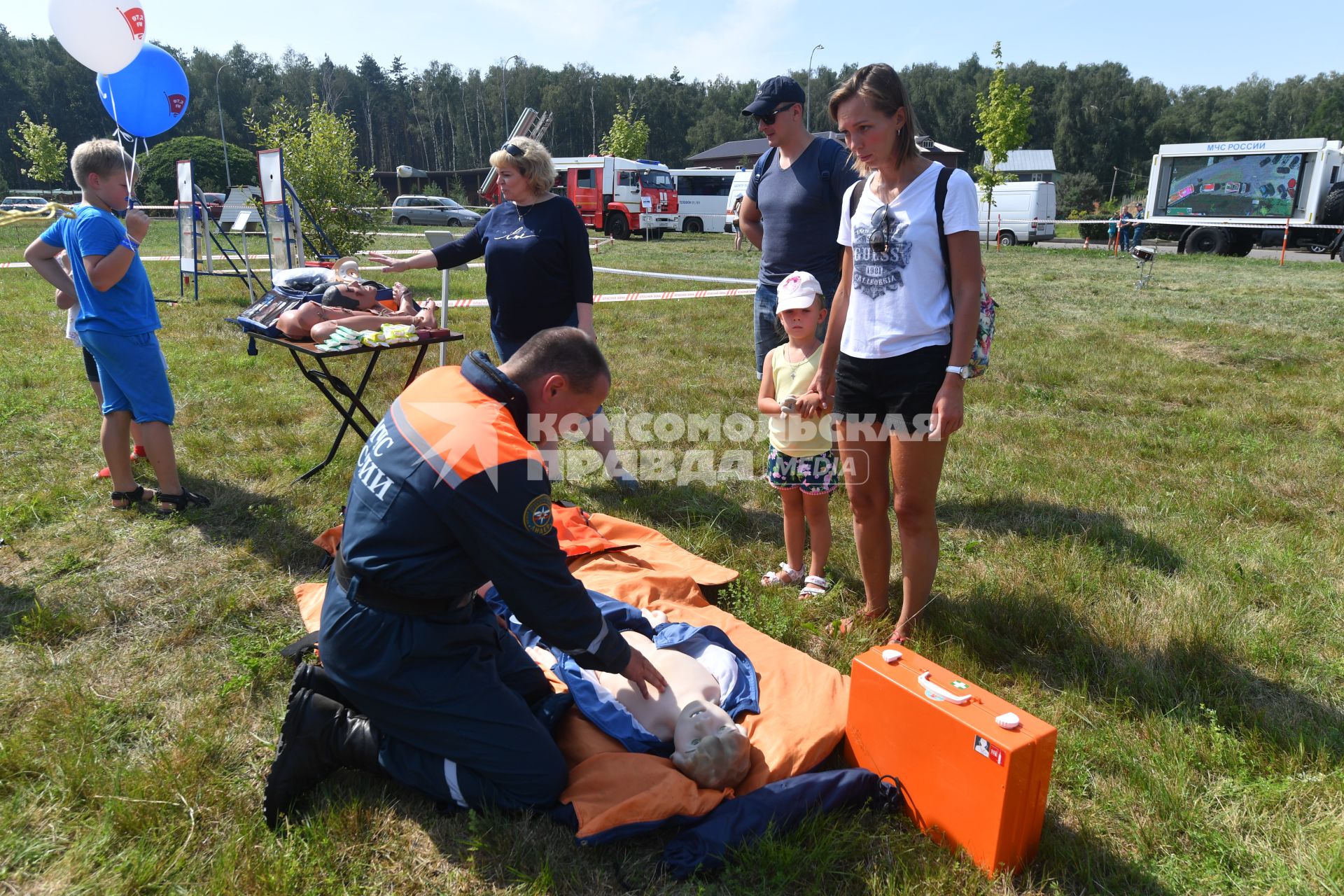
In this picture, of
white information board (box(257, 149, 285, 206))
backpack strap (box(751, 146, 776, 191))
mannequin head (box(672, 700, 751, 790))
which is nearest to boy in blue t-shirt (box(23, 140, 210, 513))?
backpack strap (box(751, 146, 776, 191))

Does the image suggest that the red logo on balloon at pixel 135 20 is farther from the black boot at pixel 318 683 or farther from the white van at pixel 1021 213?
the white van at pixel 1021 213

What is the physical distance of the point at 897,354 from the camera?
9.29 feet

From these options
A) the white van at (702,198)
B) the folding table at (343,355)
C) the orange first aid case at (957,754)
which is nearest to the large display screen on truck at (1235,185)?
the white van at (702,198)

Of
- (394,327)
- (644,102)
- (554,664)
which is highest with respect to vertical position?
(644,102)

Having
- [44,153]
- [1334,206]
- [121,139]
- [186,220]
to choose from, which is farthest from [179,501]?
[44,153]

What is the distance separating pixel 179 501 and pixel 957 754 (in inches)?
167

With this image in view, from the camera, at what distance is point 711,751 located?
2.34 m

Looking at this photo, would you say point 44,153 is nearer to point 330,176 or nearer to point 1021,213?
point 330,176

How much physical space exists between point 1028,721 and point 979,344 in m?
1.34

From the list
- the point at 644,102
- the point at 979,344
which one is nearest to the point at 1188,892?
the point at 979,344

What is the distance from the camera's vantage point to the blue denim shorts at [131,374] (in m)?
4.17

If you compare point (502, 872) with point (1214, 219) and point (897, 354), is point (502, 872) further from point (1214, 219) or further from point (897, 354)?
point (1214, 219)

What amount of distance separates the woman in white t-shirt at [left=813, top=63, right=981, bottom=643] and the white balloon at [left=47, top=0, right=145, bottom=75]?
5.02 meters

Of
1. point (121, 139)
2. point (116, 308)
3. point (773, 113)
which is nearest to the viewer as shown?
point (773, 113)
